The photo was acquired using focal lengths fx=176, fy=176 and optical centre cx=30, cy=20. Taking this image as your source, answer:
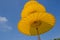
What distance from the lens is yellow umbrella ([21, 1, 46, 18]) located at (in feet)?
25.1

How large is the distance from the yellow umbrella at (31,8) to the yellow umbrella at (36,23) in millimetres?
288

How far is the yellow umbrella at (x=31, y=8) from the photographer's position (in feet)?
25.1

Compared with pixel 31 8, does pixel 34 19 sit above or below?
below

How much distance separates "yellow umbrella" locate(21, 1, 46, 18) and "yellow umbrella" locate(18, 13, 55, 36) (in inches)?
11.4

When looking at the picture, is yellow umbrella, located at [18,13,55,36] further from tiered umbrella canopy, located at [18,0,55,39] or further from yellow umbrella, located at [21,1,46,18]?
yellow umbrella, located at [21,1,46,18]

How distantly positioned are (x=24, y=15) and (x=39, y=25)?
868 mm

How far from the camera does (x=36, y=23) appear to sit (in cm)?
791

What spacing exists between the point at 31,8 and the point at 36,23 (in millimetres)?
742

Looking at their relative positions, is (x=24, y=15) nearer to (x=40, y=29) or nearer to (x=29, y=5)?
(x=29, y=5)

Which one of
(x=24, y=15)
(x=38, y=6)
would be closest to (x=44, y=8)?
(x=38, y=6)

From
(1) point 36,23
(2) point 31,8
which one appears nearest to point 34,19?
(1) point 36,23

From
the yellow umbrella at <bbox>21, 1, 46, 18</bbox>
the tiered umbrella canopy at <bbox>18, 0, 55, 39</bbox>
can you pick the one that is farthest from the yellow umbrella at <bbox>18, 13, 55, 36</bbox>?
the yellow umbrella at <bbox>21, 1, 46, 18</bbox>

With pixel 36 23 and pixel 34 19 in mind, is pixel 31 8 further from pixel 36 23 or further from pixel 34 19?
pixel 36 23

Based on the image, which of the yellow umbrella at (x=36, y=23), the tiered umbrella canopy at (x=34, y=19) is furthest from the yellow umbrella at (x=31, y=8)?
the yellow umbrella at (x=36, y=23)
